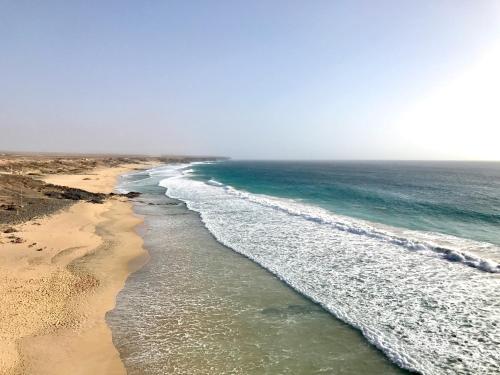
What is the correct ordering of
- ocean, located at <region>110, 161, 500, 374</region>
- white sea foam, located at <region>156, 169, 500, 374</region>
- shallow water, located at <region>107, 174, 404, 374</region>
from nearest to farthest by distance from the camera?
shallow water, located at <region>107, 174, 404, 374</region>, ocean, located at <region>110, 161, 500, 374</region>, white sea foam, located at <region>156, 169, 500, 374</region>

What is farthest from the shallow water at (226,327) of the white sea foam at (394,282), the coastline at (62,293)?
the white sea foam at (394,282)

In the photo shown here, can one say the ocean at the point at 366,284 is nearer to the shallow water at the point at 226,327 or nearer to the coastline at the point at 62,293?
the shallow water at the point at 226,327

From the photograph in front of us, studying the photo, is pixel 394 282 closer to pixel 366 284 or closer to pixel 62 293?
pixel 366 284

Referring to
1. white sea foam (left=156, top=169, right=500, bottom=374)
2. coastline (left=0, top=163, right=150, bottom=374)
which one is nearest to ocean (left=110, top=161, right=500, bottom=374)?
white sea foam (left=156, top=169, right=500, bottom=374)

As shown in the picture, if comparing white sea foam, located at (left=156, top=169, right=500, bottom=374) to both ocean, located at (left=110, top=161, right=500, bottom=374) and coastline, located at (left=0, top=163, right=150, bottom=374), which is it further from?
coastline, located at (left=0, top=163, right=150, bottom=374)

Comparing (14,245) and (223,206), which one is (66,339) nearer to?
(14,245)

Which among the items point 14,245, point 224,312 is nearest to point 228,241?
point 224,312

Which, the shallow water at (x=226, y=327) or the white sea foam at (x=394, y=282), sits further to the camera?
the white sea foam at (x=394, y=282)
